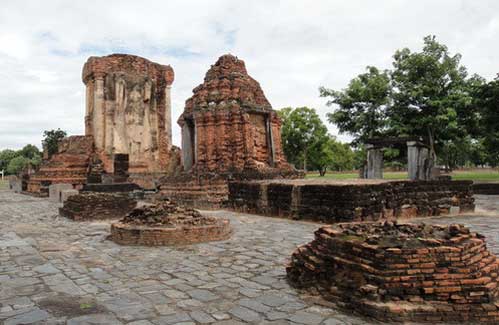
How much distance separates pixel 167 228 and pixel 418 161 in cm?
1441

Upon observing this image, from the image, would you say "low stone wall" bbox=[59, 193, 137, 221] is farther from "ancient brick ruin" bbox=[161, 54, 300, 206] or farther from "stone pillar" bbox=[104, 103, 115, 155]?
"stone pillar" bbox=[104, 103, 115, 155]

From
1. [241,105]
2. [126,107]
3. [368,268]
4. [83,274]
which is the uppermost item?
[126,107]

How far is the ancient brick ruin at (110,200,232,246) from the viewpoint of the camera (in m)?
7.12

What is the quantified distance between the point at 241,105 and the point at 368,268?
12002mm

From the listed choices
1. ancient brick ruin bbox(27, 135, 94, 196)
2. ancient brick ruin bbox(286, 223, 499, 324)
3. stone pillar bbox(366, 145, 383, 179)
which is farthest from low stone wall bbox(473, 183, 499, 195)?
ancient brick ruin bbox(27, 135, 94, 196)

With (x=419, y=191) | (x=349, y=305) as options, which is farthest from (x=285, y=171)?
(x=349, y=305)

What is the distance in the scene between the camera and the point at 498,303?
347 centimetres

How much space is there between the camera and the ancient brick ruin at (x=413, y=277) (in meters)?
3.44

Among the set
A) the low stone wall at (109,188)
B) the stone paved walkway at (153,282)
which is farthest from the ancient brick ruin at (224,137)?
the stone paved walkway at (153,282)

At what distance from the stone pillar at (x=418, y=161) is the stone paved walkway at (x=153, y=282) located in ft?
34.4

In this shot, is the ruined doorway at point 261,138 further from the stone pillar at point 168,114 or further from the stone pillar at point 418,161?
the stone pillar at point 168,114

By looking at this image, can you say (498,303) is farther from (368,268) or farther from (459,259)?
(368,268)

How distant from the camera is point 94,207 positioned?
11.2 meters

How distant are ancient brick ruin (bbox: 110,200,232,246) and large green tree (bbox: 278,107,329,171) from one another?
34.7 meters
